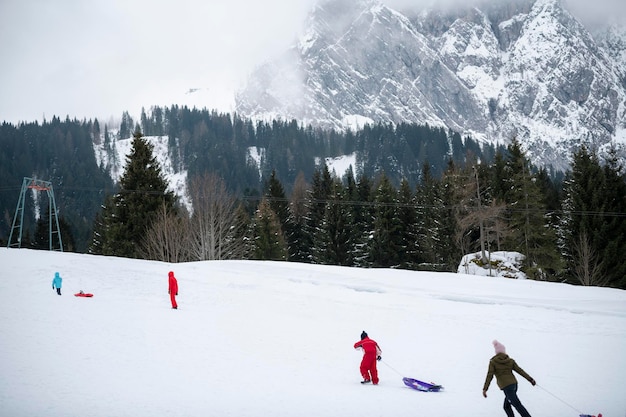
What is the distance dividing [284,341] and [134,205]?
Result: 27.7 metres

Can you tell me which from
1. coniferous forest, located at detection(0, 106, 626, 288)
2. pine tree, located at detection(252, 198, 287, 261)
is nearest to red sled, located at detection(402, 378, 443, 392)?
coniferous forest, located at detection(0, 106, 626, 288)

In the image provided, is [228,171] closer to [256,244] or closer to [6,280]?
[256,244]

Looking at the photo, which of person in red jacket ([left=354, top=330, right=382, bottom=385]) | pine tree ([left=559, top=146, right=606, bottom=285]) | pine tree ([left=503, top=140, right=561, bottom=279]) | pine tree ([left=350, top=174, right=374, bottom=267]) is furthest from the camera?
pine tree ([left=350, top=174, right=374, bottom=267])

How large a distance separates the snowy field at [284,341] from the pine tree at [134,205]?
9904 mm

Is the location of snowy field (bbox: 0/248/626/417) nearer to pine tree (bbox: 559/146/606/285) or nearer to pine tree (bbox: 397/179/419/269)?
pine tree (bbox: 559/146/606/285)

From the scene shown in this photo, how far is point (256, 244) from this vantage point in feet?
170

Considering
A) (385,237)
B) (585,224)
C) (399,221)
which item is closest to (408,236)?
(399,221)

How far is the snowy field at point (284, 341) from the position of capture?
36.3 feet

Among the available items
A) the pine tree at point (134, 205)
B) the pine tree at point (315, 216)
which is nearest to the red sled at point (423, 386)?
the pine tree at point (134, 205)

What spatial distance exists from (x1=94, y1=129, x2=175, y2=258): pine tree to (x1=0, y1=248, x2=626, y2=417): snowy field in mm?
9904

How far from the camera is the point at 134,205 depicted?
41031mm

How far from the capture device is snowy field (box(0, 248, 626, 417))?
36.3 feet

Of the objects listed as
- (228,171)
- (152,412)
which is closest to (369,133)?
(228,171)

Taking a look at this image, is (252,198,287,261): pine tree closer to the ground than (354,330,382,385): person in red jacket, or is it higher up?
higher up
